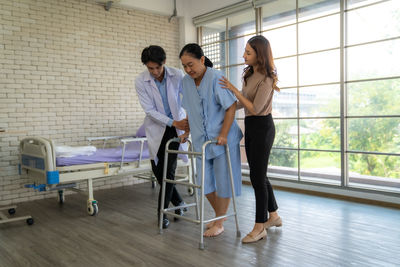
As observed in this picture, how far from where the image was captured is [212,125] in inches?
106

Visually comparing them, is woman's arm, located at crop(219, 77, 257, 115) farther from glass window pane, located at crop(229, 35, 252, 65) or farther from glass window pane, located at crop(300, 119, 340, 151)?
glass window pane, located at crop(229, 35, 252, 65)

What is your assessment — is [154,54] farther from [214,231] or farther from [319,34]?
[319,34]

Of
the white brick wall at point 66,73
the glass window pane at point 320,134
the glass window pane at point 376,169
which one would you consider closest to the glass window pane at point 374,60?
the glass window pane at point 320,134

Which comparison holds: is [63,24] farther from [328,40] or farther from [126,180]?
[328,40]

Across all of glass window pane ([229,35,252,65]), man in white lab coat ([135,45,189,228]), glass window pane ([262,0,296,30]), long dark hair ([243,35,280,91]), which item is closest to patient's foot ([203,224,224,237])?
man in white lab coat ([135,45,189,228])

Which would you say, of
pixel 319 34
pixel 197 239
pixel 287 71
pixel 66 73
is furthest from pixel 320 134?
pixel 66 73

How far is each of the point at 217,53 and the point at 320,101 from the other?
2.08 m

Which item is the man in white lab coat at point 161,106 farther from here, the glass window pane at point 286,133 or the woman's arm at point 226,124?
the glass window pane at point 286,133

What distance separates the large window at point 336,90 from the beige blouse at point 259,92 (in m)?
1.97

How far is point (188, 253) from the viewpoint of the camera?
2564 millimetres

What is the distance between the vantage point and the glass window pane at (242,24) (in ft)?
17.3

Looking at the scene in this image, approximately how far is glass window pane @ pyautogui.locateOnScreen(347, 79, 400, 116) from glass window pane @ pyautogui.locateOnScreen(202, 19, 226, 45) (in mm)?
2366

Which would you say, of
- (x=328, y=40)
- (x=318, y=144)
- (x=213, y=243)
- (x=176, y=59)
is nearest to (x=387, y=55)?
(x=328, y=40)

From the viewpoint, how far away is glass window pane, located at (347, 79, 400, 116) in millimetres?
3930
